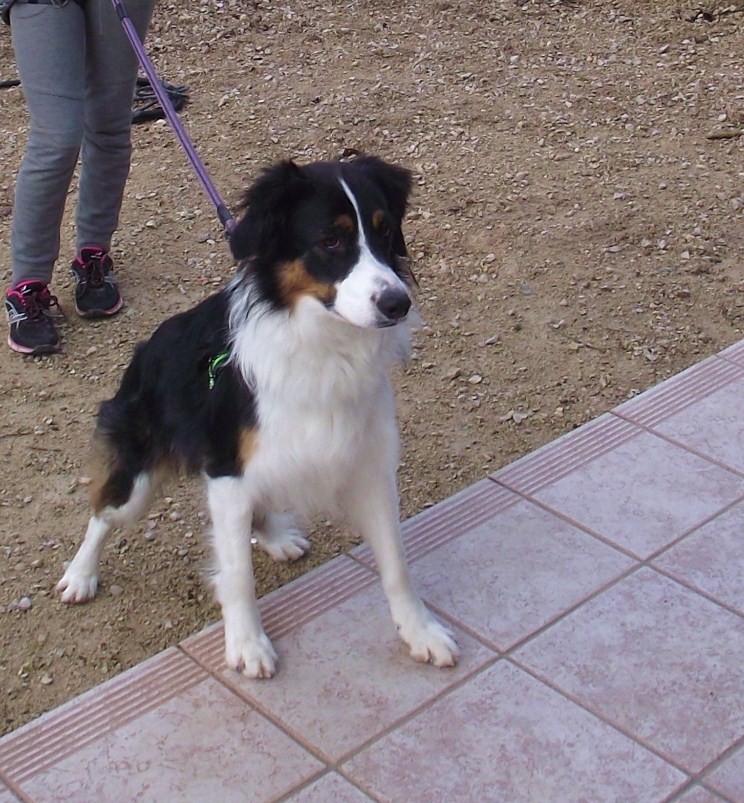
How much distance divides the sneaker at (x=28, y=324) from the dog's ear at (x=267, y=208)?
200cm

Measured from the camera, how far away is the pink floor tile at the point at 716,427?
385cm

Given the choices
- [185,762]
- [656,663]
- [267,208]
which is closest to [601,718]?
[656,663]

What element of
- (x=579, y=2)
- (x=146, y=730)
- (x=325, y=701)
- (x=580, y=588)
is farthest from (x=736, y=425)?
(x=579, y=2)

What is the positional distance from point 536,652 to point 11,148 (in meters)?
4.36

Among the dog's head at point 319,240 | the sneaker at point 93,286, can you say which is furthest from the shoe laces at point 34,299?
the dog's head at point 319,240

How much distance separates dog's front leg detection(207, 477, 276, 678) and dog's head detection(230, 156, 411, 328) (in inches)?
21.4

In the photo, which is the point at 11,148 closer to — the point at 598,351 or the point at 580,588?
the point at 598,351

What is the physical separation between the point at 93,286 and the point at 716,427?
2530mm

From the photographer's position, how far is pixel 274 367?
2740mm

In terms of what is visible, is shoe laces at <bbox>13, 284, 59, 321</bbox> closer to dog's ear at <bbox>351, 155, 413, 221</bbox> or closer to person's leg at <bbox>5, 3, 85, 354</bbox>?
person's leg at <bbox>5, 3, 85, 354</bbox>

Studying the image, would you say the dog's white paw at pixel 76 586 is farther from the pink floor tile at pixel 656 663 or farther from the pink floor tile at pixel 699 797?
the pink floor tile at pixel 699 797

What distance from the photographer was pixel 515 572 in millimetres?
3316

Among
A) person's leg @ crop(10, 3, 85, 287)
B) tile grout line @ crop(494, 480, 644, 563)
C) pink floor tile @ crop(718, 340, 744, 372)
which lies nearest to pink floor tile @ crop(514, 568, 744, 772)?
tile grout line @ crop(494, 480, 644, 563)

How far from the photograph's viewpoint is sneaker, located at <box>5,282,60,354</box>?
4.43 metres
